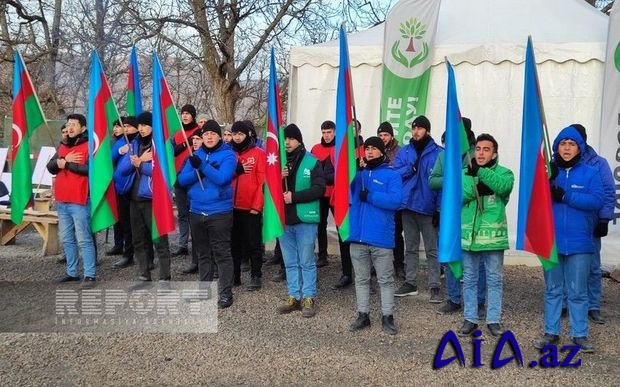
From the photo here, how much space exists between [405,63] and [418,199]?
2456 mm

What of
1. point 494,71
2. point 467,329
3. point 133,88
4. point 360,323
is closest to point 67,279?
point 133,88

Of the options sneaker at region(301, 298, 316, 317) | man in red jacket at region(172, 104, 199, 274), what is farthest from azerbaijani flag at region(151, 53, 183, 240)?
sneaker at region(301, 298, 316, 317)

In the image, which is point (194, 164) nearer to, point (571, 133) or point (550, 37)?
point (571, 133)

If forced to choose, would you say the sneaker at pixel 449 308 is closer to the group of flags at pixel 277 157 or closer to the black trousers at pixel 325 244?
the group of flags at pixel 277 157

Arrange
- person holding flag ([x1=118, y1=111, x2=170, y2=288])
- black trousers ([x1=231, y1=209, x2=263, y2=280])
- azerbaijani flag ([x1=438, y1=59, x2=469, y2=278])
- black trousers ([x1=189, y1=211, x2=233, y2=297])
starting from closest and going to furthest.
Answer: azerbaijani flag ([x1=438, y1=59, x2=469, y2=278]), black trousers ([x1=189, y1=211, x2=233, y2=297]), person holding flag ([x1=118, y1=111, x2=170, y2=288]), black trousers ([x1=231, y1=209, x2=263, y2=280])

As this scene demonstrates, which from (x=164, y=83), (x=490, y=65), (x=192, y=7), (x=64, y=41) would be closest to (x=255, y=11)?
(x=192, y=7)

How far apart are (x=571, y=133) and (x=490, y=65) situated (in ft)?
11.9

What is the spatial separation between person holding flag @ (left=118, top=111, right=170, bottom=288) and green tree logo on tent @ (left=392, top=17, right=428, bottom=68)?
3289 millimetres

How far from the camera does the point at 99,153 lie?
667 cm

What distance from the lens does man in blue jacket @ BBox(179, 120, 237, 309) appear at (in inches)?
240

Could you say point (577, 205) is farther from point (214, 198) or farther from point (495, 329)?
Result: point (214, 198)

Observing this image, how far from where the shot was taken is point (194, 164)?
5.95m

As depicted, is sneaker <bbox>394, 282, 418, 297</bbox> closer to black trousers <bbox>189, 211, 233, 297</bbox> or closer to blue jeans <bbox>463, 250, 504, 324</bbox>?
blue jeans <bbox>463, 250, 504, 324</bbox>

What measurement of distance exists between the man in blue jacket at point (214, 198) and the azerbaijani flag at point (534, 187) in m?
2.65
